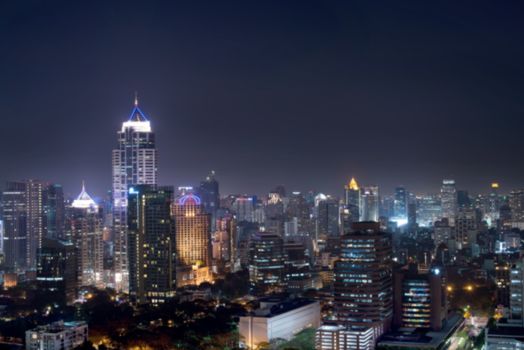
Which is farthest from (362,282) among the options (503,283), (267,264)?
(267,264)

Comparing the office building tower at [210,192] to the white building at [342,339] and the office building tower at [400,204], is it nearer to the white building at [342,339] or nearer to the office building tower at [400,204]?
the office building tower at [400,204]

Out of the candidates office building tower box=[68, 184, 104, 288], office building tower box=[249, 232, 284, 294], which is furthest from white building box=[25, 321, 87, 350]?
office building tower box=[68, 184, 104, 288]

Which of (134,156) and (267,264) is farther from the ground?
(134,156)

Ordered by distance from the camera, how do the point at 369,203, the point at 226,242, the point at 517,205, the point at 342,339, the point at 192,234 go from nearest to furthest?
1. the point at 342,339
2. the point at 192,234
3. the point at 226,242
4. the point at 517,205
5. the point at 369,203

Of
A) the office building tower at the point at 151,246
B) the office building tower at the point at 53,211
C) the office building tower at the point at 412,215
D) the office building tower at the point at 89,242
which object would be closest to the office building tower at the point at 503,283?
the office building tower at the point at 151,246

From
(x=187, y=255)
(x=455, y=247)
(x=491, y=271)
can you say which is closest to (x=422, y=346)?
(x=491, y=271)

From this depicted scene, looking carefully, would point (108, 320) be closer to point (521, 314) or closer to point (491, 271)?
point (521, 314)

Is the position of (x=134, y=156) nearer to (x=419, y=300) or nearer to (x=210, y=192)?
(x=210, y=192)
